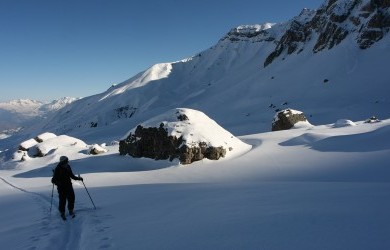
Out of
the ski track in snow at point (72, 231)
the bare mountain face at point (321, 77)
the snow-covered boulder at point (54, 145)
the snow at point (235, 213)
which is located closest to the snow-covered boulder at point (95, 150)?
the snow-covered boulder at point (54, 145)

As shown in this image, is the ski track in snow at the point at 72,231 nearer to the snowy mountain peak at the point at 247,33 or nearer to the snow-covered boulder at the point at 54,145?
the snow-covered boulder at the point at 54,145

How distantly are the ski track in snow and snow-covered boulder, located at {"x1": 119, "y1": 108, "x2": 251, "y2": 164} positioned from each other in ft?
37.1

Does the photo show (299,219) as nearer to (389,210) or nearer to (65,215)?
(389,210)

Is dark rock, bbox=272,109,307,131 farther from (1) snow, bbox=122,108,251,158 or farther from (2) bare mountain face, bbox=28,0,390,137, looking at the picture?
(1) snow, bbox=122,108,251,158

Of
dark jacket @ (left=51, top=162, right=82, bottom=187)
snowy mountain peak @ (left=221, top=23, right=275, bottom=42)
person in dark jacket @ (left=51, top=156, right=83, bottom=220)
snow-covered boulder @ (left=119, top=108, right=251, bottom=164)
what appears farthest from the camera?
snowy mountain peak @ (left=221, top=23, right=275, bottom=42)

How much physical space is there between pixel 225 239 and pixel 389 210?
9.81 feet

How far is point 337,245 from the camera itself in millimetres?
5277

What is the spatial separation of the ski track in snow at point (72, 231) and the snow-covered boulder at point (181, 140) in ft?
37.1

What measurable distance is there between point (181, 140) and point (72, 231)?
47.4ft

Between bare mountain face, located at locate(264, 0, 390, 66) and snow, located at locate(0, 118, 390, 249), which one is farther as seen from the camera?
bare mountain face, located at locate(264, 0, 390, 66)

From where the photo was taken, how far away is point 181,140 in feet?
75.6

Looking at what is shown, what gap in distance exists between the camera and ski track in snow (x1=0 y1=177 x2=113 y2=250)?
741 cm

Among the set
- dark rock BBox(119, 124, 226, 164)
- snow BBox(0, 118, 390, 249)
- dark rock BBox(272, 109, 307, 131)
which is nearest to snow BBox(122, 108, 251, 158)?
dark rock BBox(119, 124, 226, 164)

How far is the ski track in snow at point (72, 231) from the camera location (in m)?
7.41
